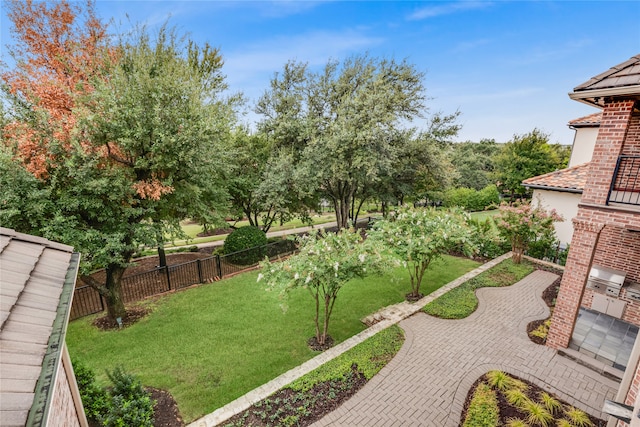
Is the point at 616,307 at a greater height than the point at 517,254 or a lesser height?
greater

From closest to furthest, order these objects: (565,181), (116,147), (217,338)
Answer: (116,147)
(217,338)
(565,181)

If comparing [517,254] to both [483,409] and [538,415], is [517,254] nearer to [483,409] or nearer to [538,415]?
[538,415]

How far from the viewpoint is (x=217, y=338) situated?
26.6ft

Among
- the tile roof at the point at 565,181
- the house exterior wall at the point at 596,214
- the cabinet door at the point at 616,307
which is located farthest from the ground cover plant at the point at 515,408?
the tile roof at the point at 565,181

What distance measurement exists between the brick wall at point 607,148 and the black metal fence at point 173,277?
41.4ft

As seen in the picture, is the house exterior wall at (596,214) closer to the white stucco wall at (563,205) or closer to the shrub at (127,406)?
the shrub at (127,406)

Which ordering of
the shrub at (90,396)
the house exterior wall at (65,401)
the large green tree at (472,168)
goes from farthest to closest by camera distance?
the large green tree at (472,168) → the shrub at (90,396) → the house exterior wall at (65,401)

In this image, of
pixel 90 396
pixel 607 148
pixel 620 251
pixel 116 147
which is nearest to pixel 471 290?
pixel 620 251

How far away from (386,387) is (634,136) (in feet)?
28.0

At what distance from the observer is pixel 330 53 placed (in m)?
15.9

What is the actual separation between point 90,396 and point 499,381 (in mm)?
8136

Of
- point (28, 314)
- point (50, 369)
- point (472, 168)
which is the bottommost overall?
point (472, 168)

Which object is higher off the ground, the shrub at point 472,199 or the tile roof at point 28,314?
the tile roof at point 28,314

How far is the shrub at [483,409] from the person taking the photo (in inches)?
208
